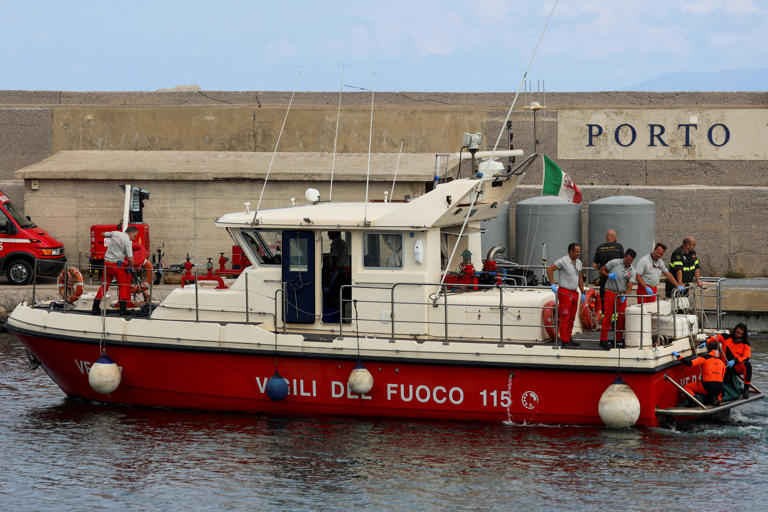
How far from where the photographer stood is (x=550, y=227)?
69.9ft

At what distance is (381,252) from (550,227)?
30.3 ft

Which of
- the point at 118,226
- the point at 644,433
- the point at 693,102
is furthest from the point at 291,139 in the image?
the point at 644,433

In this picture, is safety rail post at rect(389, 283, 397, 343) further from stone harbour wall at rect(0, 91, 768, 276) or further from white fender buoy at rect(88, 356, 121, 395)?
stone harbour wall at rect(0, 91, 768, 276)

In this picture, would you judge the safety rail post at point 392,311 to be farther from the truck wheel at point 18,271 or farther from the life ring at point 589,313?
the truck wheel at point 18,271

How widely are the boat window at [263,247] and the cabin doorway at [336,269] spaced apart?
1.83ft

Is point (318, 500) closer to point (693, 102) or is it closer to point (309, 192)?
point (309, 192)

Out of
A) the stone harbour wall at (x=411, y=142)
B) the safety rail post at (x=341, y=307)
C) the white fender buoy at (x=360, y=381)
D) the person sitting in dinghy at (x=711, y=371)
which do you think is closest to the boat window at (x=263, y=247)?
the safety rail post at (x=341, y=307)

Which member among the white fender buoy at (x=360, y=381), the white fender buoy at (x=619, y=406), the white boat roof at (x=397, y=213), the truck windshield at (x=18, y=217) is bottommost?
the white fender buoy at (x=619, y=406)

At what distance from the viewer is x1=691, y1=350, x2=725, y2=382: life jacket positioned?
40.0ft

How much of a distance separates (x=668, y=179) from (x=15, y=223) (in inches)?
524

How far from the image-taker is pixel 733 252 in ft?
72.7

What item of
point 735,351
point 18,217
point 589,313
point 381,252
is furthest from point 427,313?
point 18,217

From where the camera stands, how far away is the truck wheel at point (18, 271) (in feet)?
69.6

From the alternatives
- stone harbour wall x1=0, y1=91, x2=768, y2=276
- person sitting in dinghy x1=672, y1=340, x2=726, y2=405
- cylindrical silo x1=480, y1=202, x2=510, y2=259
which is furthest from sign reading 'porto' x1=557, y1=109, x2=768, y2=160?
person sitting in dinghy x1=672, y1=340, x2=726, y2=405
